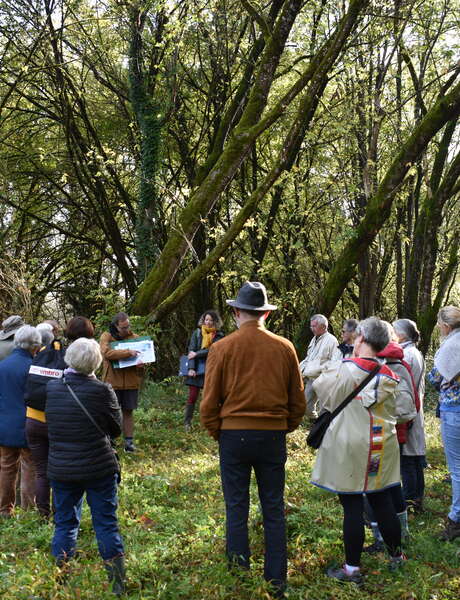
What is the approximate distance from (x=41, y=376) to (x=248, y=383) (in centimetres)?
229

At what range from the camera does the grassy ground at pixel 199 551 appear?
407cm

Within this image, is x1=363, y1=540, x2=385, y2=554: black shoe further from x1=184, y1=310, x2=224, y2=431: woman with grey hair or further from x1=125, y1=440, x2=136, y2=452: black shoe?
x1=184, y1=310, x2=224, y2=431: woman with grey hair

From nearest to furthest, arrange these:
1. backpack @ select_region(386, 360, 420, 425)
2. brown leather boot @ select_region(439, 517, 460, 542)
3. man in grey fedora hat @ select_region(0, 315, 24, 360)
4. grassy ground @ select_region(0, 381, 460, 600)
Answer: grassy ground @ select_region(0, 381, 460, 600)
backpack @ select_region(386, 360, 420, 425)
brown leather boot @ select_region(439, 517, 460, 542)
man in grey fedora hat @ select_region(0, 315, 24, 360)

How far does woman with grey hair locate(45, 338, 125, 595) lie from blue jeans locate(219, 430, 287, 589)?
0.90 metres

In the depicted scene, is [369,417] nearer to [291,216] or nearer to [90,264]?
[291,216]

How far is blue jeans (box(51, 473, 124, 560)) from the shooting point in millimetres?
4270

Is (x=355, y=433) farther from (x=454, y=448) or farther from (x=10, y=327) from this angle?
(x=10, y=327)

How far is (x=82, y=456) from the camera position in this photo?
4258 millimetres

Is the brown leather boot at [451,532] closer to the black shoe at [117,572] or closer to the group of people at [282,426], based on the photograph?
the group of people at [282,426]

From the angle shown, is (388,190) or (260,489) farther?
(388,190)

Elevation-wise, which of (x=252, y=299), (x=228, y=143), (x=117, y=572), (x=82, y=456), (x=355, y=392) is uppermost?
(x=228, y=143)

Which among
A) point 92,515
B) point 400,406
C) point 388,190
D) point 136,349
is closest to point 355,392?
point 400,406

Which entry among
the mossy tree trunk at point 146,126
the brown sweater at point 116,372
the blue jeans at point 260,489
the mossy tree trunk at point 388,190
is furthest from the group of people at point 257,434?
the mossy tree trunk at point 146,126

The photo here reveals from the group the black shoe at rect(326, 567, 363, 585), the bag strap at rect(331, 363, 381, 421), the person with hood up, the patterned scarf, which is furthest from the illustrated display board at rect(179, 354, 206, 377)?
the bag strap at rect(331, 363, 381, 421)
